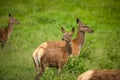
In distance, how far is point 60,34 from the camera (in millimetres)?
7121

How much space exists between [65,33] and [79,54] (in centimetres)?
49

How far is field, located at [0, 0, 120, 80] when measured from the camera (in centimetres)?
709

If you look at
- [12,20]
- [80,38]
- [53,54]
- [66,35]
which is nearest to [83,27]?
[80,38]

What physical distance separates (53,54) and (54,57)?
51mm

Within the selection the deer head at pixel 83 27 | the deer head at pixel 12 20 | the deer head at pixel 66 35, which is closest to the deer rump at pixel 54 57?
the deer head at pixel 66 35

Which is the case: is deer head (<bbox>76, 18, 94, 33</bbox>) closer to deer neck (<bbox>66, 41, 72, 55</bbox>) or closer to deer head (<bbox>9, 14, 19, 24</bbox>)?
deer neck (<bbox>66, 41, 72, 55</bbox>)

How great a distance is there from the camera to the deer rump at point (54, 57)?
Result: 695 centimetres

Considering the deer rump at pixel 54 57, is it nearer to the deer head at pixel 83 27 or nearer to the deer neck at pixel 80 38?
the deer neck at pixel 80 38

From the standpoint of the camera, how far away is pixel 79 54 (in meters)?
7.29

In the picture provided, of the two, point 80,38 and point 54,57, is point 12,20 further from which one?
point 80,38

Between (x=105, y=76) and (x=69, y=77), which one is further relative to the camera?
(x=69, y=77)

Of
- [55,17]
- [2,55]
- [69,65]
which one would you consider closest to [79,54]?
[69,65]

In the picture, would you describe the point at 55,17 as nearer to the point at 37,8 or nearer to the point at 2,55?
the point at 37,8

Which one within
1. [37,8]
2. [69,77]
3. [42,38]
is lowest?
[69,77]
